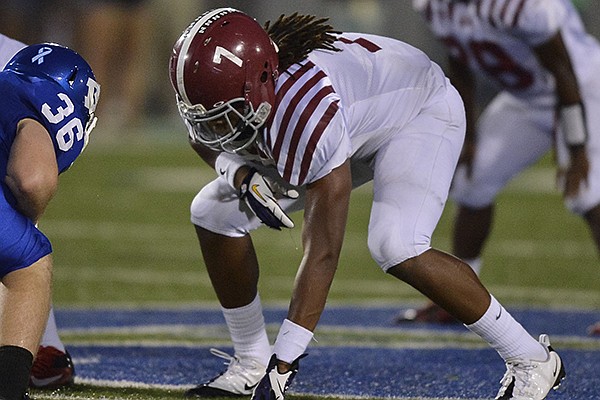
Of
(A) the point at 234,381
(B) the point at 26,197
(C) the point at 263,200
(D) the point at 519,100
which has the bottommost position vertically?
(A) the point at 234,381

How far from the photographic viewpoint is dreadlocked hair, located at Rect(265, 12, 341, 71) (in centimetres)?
346

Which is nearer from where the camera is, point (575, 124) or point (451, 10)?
point (575, 124)

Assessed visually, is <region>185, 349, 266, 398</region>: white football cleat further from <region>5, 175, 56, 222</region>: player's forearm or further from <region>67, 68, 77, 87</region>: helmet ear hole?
<region>67, 68, 77, 87</region>: helmet ear hole

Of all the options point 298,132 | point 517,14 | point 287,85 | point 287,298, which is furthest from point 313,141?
point 287,298

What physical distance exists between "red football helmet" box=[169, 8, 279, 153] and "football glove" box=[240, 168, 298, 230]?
6.3 inches

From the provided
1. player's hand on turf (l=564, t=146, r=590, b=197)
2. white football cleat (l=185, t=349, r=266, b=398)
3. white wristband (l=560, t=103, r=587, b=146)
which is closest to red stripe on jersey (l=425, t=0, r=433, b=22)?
white wristband (l=560, t=103, r=587, b=146)

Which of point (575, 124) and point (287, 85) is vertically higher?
point (287, 85)

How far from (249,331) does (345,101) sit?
77 centimetres

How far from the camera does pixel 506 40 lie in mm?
5238

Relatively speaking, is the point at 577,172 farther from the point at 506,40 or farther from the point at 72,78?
the point at 72,78

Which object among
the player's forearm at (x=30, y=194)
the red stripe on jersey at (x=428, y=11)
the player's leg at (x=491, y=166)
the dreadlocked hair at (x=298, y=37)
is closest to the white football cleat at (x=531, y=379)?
the dreadlocked hair at (x=298, y=37)

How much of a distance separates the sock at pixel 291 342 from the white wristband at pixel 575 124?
2167 mm

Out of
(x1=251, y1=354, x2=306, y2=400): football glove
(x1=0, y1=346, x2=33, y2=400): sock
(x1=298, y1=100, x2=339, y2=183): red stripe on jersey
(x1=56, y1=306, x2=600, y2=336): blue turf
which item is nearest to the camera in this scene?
(x1=0, y1=346, x2=33, y2=400): sock

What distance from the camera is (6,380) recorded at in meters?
3.00
